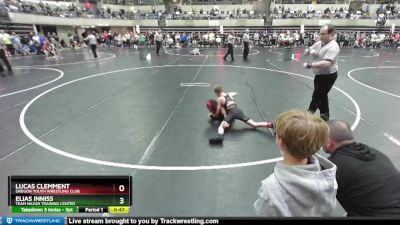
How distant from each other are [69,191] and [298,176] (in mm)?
1357

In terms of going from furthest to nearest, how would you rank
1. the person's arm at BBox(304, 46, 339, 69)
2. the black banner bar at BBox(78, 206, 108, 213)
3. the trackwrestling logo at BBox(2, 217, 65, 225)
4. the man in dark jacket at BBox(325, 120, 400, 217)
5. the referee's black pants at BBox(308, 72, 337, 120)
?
the referee's black pants at BBox(308, 72, 337, 120) < the person's arm at BBox(304, 46, 339, 69) < the man in dark jacket at BBox(325, 120, 400, 217) < the black banner bar at BBox(78, 206, 108, 213) < the trackwrestling logo at BBox(2, 217, 65, 225)

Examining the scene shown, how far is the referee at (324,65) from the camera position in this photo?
5.34 meters

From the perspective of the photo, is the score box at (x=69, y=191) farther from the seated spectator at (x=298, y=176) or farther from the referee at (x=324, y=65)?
the referee at (x=324, y=65)

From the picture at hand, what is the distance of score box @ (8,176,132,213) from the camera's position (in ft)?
5.30

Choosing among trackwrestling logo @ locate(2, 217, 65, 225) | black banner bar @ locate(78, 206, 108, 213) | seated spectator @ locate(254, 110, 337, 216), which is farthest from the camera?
Answer: black banner bar @ locate(78, 206, 108, 213)

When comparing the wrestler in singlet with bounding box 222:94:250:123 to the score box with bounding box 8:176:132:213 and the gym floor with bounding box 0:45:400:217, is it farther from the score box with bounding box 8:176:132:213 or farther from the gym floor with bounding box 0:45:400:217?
the score box with bounding box 8:176:132:213

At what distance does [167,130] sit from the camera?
580 cm

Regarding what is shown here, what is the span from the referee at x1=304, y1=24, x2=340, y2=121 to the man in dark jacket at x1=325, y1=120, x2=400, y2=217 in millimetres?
3397

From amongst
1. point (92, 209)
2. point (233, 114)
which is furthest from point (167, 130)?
point (92, 209)

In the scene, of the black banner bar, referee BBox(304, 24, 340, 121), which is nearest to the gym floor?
referee BBox(304, 24, 340, 121)

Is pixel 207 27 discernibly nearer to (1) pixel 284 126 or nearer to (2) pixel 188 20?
(2) pixel 188 20

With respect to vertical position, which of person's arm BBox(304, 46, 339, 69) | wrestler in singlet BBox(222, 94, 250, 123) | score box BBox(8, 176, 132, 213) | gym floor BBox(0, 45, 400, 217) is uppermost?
person's arm BBox(304, 46, 339, 69)

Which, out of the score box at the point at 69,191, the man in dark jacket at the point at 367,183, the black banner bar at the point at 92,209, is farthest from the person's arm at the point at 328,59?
the black banner bar at the point at 92,209

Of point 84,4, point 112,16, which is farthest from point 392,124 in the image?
point 84,4
